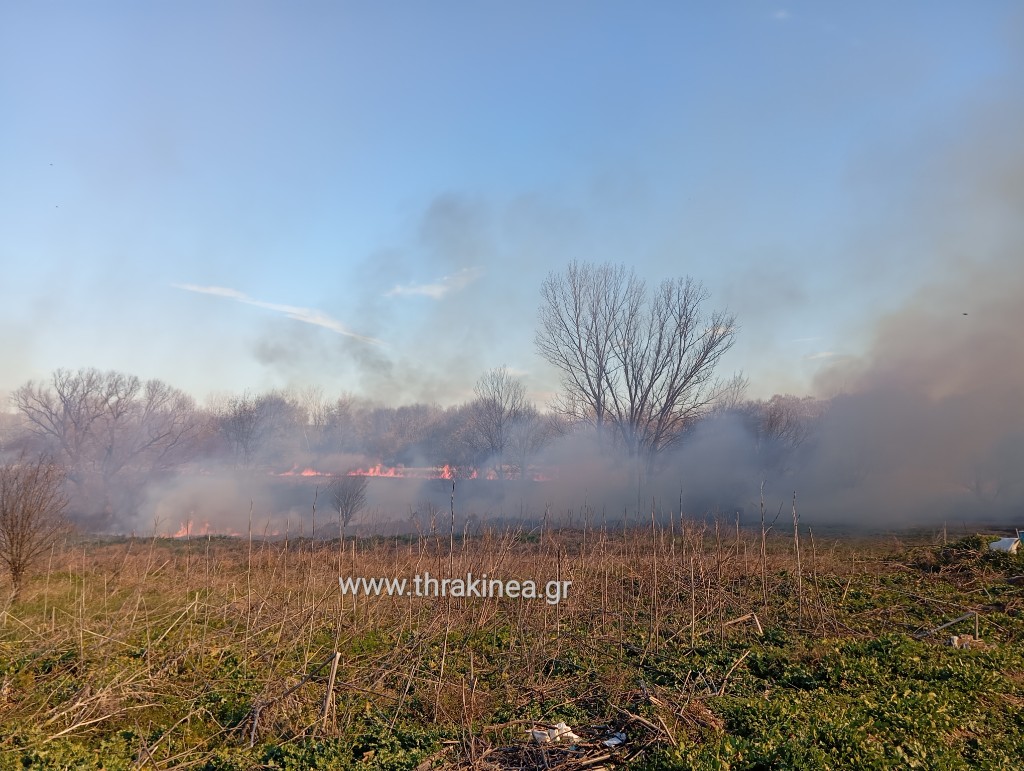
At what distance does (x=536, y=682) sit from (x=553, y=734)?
5.68 ft

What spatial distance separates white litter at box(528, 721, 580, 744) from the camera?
5.61 metres

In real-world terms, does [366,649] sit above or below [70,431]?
below

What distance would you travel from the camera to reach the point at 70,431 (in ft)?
136

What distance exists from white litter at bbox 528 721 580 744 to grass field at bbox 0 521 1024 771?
4.1 inches

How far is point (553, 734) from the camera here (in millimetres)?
5793

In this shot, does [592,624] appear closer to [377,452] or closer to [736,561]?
[736,561]

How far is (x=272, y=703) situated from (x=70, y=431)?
44.1 metres

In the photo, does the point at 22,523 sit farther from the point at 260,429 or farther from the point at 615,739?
the point at 260,429

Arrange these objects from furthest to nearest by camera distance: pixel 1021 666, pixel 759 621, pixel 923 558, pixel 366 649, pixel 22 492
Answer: pixel 923 558 → pixel 22 492 → pixel 759 621 → pixel 366 649 → pixel 1021 666

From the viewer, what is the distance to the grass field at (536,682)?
539 centimetres

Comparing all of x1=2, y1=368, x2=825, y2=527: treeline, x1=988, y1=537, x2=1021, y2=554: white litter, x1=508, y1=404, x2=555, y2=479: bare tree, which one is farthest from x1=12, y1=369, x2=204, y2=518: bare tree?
x1=988, y1=537, x2=1021, y2=554: white litter

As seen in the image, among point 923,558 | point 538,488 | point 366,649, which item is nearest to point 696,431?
point 538,488

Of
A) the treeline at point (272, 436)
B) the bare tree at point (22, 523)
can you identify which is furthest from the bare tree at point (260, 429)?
the bare tree at point (22, 523)

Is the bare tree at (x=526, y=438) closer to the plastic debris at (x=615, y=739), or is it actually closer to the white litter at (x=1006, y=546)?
the white litter at (x=1006, y=546)
